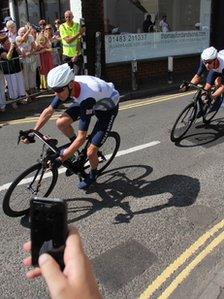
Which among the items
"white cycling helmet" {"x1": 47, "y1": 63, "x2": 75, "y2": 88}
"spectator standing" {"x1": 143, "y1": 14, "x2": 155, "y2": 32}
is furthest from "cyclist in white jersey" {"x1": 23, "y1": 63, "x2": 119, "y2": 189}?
"spectator standing" {"x1": 143, "y1": 14, "x2": 155, "y2": 32}

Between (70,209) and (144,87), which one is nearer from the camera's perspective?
(70,209)

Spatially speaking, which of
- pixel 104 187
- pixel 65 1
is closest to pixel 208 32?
pixel 65 1

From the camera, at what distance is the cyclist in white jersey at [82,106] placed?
5199 millimetres

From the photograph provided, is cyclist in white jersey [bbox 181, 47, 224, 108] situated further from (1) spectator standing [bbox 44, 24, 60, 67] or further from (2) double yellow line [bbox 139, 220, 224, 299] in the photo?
(1) spectator standing [bbox 44, 24, 60, 67]

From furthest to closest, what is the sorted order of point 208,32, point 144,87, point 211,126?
point 208,32 → point 144,87 → point 211,126

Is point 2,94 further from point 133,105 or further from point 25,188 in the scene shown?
point 25,188

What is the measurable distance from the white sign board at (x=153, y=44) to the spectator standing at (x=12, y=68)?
3.42 metres

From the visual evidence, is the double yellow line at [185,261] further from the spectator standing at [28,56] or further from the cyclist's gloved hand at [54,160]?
the spectator standing at [28,56]

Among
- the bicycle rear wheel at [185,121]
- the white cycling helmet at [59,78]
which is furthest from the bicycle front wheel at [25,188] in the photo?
the bicycle rear wheel at [185,121]

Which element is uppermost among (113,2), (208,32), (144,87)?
(113,2)

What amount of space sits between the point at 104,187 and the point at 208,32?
39.3ft

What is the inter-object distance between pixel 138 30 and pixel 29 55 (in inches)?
184

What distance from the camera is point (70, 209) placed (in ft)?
18.9

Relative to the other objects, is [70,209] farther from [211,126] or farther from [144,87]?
[144,87]
